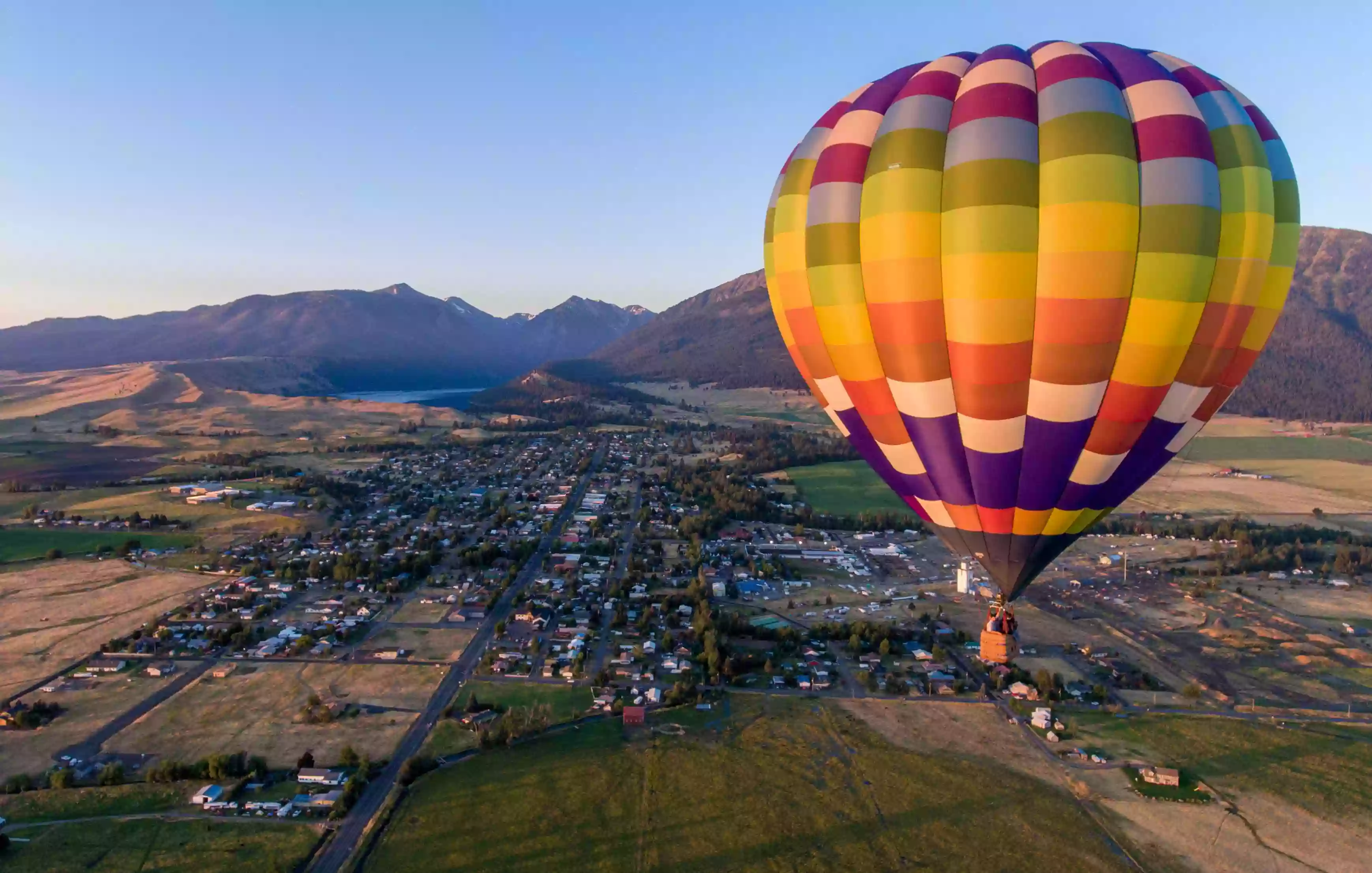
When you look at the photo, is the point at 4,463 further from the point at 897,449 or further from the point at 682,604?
the point at 897,449

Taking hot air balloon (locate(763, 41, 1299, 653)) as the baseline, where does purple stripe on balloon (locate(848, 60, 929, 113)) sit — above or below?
above

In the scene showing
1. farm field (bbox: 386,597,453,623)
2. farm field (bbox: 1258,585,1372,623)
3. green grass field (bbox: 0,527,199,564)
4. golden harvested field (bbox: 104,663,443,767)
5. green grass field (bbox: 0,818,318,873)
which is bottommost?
green grass field (bbox: 0,818,318,873)

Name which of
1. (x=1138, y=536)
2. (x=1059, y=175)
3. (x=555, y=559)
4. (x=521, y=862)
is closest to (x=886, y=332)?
(x=1059, y=175)

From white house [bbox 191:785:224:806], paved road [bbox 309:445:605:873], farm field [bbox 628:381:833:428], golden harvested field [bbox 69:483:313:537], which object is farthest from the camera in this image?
farm field [bbox 628:381:833:428]

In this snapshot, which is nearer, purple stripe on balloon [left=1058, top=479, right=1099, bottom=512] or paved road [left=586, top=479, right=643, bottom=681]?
purple stripe on balloon [left=1058, top=479, right=1099, bottom=512]

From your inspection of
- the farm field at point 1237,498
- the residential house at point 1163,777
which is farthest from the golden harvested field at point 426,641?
the farm field at point 1237,498

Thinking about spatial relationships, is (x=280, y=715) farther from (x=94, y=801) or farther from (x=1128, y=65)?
(x=1128, y=65)

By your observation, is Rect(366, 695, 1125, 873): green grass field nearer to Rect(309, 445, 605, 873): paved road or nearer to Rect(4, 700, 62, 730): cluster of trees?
Rect(309, 445, 605, 873): paved road

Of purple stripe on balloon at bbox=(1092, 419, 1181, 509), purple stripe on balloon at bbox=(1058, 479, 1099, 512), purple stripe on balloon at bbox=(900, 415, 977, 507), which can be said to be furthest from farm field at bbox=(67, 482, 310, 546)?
purple stripe on balloon at bbox=(1092, 419, 1181, 509)
